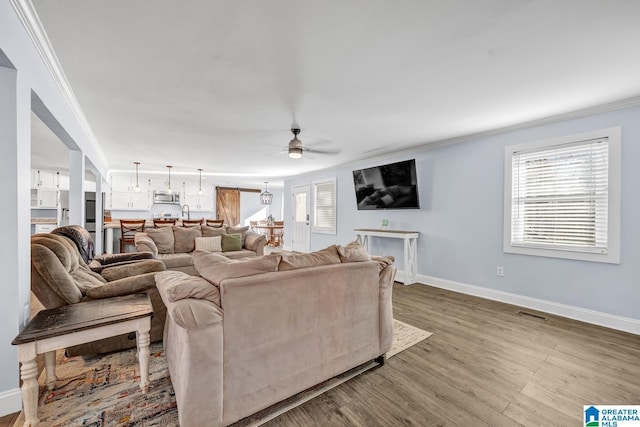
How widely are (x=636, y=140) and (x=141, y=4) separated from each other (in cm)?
446

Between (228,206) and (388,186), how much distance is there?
279 inches

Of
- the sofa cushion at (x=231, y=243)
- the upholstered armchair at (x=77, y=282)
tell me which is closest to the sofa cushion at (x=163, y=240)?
the sofa cushion at (x=231, y=243)

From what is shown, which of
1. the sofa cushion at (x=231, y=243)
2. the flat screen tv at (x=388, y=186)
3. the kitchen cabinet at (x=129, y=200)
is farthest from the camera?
the kitchen cabinet at (x=129, y=200)

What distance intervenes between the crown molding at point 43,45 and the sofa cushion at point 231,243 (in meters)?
2.80

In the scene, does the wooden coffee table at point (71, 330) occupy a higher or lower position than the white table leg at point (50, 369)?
higher

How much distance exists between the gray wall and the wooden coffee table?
411cm

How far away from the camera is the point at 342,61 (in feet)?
6.93

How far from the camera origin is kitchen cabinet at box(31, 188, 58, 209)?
729cm

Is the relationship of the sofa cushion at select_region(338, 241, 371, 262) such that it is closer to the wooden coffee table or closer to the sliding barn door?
the wooden coffee table

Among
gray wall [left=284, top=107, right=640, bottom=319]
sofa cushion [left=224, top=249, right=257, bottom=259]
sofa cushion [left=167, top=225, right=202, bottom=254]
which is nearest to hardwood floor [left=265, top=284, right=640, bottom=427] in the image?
gray wall [left=284, top=107, right=640, bottom=319]

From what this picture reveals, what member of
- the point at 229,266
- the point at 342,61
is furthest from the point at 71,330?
the point at 342,61

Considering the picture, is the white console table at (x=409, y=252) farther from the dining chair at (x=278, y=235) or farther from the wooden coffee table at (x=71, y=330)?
the dining chair at (x=278, y=235)

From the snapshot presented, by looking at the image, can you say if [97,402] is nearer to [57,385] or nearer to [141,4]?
[57,385]

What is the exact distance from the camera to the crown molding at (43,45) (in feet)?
5.25
